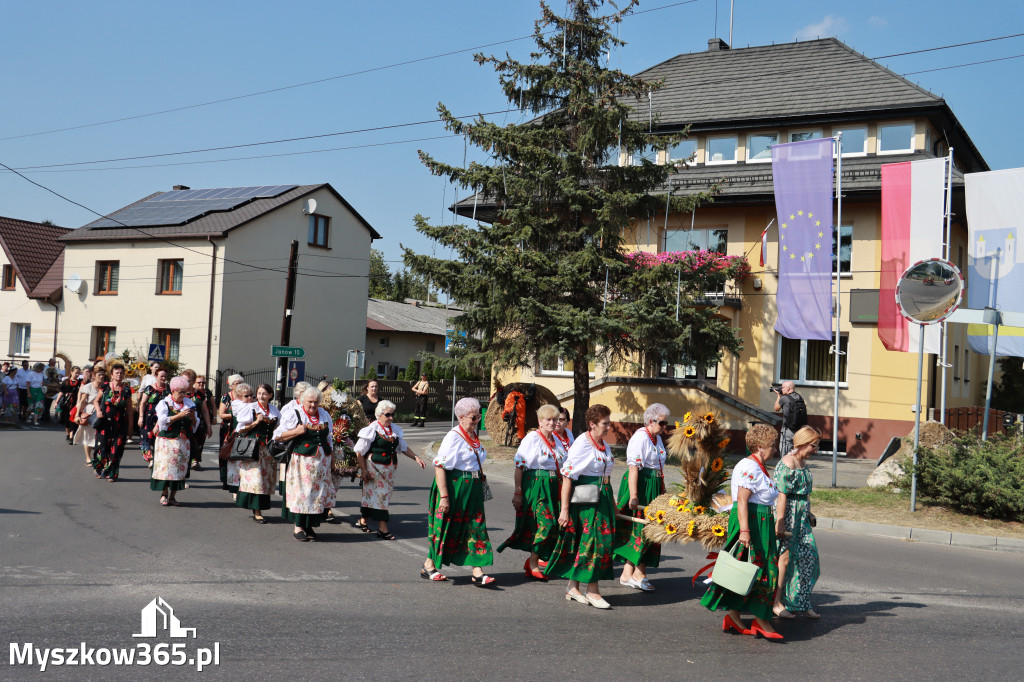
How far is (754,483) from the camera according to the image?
21.2ft

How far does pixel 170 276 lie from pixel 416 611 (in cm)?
3372

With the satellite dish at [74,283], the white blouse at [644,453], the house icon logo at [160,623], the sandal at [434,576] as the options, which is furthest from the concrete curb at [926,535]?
the satellite dish at [74,283]

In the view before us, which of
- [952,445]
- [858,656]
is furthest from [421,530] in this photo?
[952,445]

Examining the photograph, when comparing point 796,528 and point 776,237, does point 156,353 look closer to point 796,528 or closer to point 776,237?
point 776,237

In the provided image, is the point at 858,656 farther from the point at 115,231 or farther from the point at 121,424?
the point at 115,231

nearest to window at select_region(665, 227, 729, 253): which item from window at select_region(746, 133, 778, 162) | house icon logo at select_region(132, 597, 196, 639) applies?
window at select_region(746, 133, 778, 162)

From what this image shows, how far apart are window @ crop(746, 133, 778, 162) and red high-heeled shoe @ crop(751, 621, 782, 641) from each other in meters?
20.4

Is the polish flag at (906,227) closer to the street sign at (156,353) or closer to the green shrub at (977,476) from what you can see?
the green shrub at (977,476)

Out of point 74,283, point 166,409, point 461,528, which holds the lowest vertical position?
point 461,528

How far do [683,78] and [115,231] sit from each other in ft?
85.6

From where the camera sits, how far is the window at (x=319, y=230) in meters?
40.5

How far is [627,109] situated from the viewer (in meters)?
19.2

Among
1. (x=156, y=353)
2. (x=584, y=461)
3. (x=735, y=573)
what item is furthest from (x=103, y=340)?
(x=735, y=573)

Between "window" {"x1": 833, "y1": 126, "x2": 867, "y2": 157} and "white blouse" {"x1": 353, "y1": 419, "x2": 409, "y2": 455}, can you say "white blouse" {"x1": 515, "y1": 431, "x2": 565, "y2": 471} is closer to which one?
"white blouse" {"x1": 353, "y1": 419, "x2": 409, "y2": 455}
